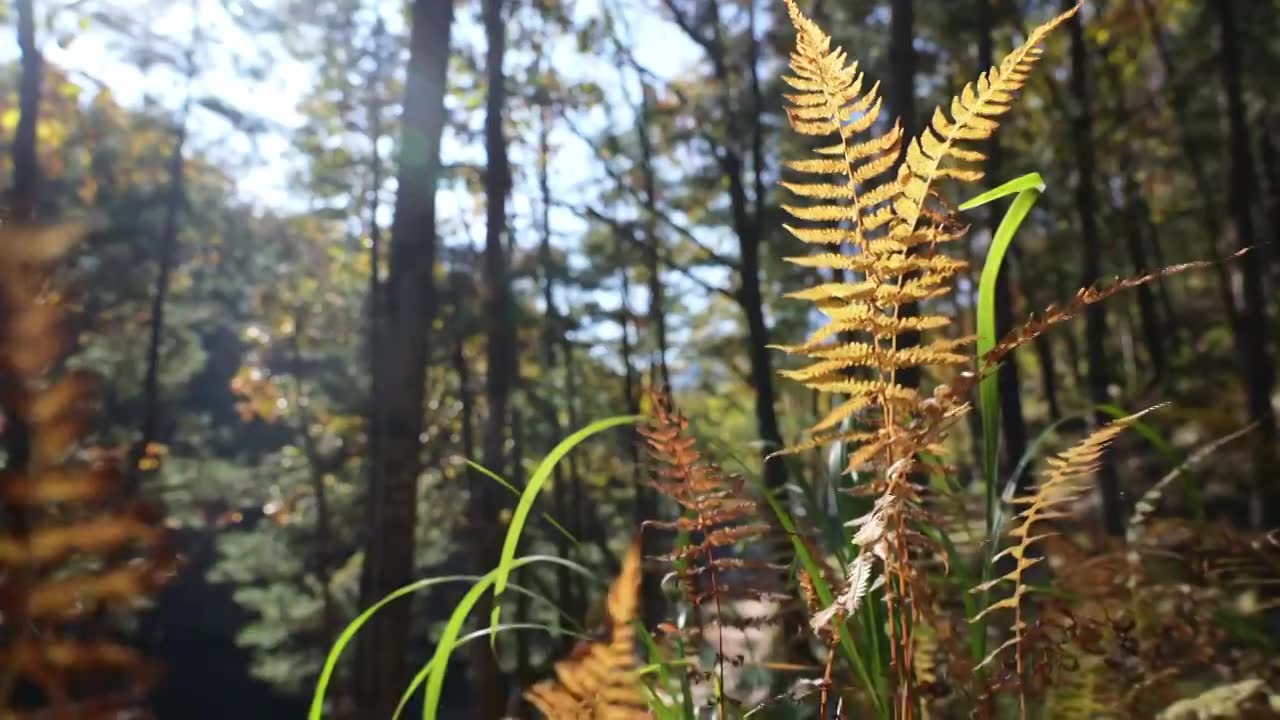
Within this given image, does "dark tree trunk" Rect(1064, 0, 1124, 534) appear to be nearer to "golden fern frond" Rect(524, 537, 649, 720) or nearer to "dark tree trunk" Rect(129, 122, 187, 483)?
"golden fern frond" Rect(524, 537, 649, 720)

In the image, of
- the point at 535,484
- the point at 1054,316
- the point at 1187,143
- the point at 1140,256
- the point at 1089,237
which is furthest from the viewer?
the point at 1187,143

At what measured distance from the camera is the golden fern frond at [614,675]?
896 millimetres

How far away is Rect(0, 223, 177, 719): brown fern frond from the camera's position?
396 millimetres

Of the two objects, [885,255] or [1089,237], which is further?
[1089,237]

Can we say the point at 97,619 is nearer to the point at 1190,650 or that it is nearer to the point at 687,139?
the point at 1190,650

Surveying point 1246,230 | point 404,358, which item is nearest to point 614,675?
point 404,358

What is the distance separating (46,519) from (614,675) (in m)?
0.57

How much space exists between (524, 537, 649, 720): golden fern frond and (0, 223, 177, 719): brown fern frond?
1.56 feet

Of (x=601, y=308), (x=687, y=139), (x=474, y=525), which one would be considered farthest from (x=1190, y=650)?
(x=601, y=308)

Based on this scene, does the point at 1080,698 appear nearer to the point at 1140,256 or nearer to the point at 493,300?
the point at 493,300

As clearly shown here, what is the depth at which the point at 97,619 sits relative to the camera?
2.09 feet

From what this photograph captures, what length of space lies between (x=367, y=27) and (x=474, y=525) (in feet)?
28.7

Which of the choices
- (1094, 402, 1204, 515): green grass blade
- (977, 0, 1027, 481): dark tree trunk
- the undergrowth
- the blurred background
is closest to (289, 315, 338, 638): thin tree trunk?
the blurred background

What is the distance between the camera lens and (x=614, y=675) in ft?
2.97
